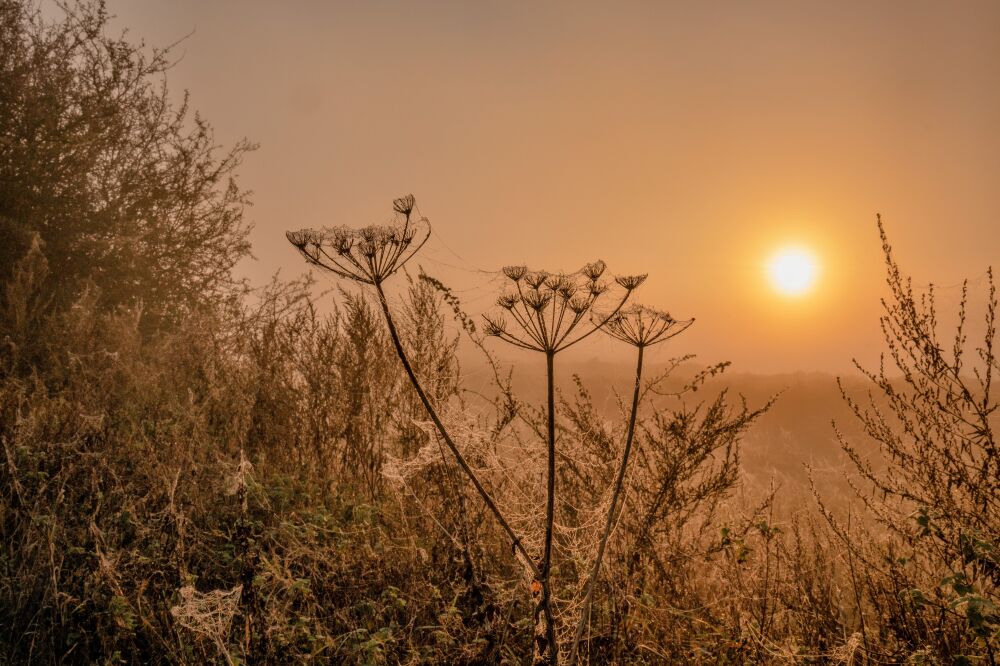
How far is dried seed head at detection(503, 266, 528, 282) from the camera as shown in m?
1.77

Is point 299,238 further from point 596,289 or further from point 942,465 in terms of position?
point 942,465

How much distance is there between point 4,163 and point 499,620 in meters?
10.8

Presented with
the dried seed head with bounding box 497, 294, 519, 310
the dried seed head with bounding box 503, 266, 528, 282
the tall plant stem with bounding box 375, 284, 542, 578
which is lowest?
the tall plant stem with bounding box 375, 284, 542, 578

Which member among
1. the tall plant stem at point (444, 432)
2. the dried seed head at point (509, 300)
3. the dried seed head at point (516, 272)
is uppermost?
the dried seed head at point (516, 272)

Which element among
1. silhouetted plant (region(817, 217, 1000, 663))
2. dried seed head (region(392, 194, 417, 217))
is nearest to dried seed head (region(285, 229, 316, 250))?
dried seed head (region(392, 194, 417, 217))

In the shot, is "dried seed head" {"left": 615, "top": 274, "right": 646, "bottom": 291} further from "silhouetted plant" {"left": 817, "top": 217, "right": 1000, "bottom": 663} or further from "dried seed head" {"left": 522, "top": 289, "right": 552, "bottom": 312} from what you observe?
"silhouetted plant" {"left": 817, "top": 217, "right": 1000, "bottom": 663}

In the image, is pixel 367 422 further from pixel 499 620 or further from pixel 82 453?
pixel 499 620

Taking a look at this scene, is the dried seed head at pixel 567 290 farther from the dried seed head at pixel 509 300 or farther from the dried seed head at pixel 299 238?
the dried seed head at pixel 299 238

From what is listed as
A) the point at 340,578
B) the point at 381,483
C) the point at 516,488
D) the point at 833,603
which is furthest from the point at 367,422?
the point at 833,603

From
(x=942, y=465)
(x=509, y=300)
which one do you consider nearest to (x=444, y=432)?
(x=509, y=300)

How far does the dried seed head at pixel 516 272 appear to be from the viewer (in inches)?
69.7

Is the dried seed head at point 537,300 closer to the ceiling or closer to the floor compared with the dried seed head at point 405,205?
closer to the floor

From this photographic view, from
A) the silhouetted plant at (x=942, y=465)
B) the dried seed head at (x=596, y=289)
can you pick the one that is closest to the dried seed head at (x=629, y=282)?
the dried seed head at (x=596, y=289)

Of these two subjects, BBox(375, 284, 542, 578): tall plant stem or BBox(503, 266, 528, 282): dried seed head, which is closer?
BBox(375, 284, 542, 578): tall plant stem
